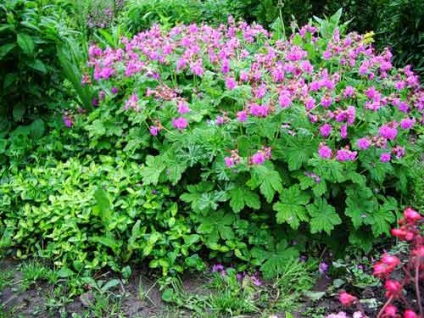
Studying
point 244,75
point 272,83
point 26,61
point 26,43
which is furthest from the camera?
point 26,61

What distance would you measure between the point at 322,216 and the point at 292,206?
0.17 metres

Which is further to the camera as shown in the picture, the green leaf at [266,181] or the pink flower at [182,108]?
the pink flower at [182,108]

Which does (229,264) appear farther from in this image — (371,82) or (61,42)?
(61,42)

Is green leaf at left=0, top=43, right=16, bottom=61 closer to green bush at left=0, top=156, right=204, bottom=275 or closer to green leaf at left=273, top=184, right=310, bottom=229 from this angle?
green bush at left=0, top=156, right=204, bottom=275

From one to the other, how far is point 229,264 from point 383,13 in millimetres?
3694

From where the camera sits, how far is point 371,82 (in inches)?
138

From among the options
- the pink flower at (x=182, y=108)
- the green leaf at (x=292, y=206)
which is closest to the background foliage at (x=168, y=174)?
the green leaf at (x=292, y=206)

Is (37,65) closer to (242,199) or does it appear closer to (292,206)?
(242,199)

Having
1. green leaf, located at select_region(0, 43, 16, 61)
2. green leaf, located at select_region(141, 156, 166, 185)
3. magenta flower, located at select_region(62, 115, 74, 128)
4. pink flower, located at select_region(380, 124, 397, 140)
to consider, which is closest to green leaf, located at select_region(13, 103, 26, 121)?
magenta flower, located at select_region(62, 115, 74, 128)

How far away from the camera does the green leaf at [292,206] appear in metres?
2.92

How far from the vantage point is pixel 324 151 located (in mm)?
2885

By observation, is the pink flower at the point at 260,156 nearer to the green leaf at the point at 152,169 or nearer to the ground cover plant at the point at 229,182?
the ground cover plant at the point at 229,182

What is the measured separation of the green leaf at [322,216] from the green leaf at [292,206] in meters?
0.04

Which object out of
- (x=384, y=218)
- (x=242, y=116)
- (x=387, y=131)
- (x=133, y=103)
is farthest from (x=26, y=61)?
(x=384, y=218)
